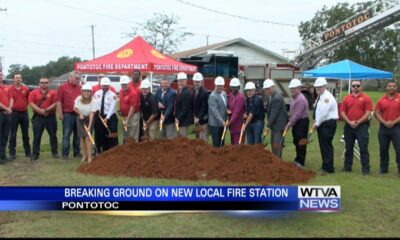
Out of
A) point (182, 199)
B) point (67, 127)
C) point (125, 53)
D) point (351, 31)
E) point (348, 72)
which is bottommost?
point (182, 199)

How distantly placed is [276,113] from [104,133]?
387 cm

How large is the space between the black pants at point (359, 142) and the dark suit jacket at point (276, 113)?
1.34 m

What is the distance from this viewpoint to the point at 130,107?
10945 millimetres

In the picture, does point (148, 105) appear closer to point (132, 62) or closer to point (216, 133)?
point (216, 133)

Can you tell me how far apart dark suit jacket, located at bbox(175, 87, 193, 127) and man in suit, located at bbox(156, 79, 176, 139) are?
0.21m

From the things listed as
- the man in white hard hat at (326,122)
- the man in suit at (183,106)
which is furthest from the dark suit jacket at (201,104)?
the man in white hard hat at (326,122)

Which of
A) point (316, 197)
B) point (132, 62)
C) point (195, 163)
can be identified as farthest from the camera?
point (132, 62)

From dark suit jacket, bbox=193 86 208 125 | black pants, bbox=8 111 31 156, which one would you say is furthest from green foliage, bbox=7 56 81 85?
dark suit jacket, bbox=193 86 208 125

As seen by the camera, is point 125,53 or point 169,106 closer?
point 169,106

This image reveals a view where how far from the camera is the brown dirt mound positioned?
340 inches

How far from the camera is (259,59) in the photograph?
4828cm

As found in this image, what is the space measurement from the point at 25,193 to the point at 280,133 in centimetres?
550

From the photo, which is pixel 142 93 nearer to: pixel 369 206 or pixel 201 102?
pixel 201 102

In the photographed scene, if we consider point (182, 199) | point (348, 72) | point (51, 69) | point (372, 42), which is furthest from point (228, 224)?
point (51, 69)
